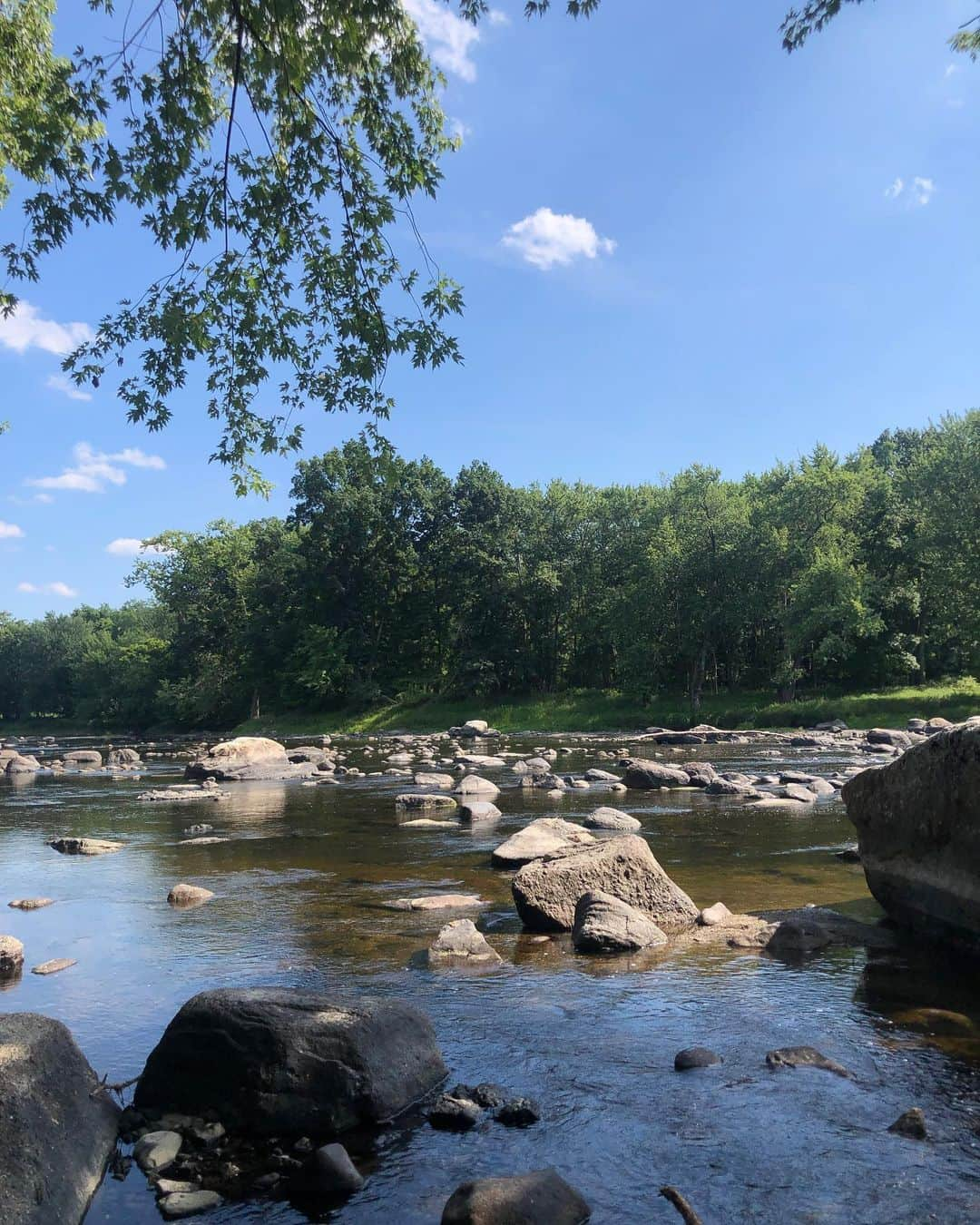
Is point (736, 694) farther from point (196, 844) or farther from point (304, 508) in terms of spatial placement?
point (196, 844)

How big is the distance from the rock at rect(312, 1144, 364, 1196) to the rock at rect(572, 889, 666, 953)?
174 inches

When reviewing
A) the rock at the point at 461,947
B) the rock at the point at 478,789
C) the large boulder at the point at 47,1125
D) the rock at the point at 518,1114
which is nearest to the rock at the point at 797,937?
the rock at the point at 461,947

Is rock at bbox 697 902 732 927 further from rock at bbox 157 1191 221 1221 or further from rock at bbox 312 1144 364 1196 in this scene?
rock at bbox 157 1191 221 1221

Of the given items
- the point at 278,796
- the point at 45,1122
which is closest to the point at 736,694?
A: the point at 278,796

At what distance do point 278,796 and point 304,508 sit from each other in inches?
2094

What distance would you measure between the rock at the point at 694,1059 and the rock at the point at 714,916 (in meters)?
3.65

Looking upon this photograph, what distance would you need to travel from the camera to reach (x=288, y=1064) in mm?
5367

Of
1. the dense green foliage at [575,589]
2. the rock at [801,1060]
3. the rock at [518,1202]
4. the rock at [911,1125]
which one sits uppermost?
the dense green foliage at [575,589]

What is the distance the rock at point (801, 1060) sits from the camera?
5.95 m

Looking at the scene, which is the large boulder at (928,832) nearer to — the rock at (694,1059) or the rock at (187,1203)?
the rock at (694,1059)

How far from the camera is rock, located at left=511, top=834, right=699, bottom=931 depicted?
9.67 m

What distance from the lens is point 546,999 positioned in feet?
24.5

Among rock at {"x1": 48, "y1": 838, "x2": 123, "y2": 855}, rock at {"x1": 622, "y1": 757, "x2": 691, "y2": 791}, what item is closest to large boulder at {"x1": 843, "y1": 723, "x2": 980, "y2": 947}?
rock at {"x1": 48, "y1": 838, "x2": 123, "y2": 855}

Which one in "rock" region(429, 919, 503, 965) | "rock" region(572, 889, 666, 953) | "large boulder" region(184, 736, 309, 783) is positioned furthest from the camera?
"large boulder" region(184, 736, 309, 783)
